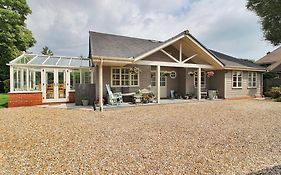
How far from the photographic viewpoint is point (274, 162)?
12.2 feet

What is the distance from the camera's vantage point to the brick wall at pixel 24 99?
37.3 ft

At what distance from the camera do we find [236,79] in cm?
1648

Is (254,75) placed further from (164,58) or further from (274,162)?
(274,162)

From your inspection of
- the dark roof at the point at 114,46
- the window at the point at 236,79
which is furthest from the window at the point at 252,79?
the dark roof at the point at 114,46

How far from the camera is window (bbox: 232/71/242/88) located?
1636 cm

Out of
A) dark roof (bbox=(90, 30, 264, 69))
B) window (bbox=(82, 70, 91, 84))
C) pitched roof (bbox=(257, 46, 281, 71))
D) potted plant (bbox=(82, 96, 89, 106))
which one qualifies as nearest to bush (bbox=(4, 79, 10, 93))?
window (bbox=(82, 70, 91, 84))

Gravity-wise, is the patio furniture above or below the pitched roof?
below

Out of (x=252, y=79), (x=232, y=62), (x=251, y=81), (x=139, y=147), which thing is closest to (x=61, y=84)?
(x=139, y=147)

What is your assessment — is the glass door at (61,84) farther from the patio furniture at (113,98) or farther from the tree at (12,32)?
the tree at (12,32)

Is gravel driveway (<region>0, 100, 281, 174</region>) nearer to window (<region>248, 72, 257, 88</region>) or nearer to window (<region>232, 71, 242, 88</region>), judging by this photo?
window (<region>232, 71, 242, 88</region>)

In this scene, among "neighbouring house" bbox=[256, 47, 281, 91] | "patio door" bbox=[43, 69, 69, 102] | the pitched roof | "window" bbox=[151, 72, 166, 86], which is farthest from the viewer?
the pitched roof

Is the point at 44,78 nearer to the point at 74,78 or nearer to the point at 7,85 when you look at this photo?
the point at 74,78

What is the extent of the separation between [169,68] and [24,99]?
1056cm

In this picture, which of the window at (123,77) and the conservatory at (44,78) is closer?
the conservatory at (44,78)
